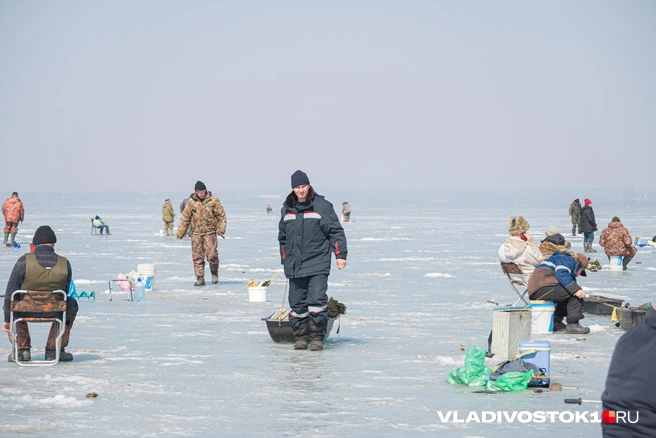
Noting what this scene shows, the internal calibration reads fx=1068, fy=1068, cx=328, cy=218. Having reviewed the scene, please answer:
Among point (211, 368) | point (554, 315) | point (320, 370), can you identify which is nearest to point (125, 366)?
point (211, 368)

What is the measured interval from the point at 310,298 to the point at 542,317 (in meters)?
3.02

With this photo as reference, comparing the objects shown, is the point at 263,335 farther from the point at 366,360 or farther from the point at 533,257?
the point at 533,257

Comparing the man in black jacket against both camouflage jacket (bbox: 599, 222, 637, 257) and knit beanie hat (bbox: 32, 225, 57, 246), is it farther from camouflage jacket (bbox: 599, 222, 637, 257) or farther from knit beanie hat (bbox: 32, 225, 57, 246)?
camouflage jacket (bbox: 599, 222, 637, 257)

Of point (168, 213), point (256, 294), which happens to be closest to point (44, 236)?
point (256, 294)

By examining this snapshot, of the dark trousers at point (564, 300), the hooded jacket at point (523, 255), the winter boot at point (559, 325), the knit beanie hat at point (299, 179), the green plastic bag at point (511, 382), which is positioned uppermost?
the knit beanie hat at point (299, 179)

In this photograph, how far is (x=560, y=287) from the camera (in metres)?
12.3

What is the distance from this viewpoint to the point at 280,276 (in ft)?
71.9

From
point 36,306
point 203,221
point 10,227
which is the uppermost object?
point 203,221

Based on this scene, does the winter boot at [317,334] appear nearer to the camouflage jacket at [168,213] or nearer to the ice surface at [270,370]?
the ice surface at [270,370]

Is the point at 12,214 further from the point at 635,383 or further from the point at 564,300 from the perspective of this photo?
the point at 635,383

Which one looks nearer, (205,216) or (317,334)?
(317,334)

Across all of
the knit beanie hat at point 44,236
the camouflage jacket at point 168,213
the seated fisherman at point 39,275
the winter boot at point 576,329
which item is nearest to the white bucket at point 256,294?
the winter boot at point 576,329

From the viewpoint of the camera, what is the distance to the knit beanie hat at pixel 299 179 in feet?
35.2

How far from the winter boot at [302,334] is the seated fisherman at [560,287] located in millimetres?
2985
